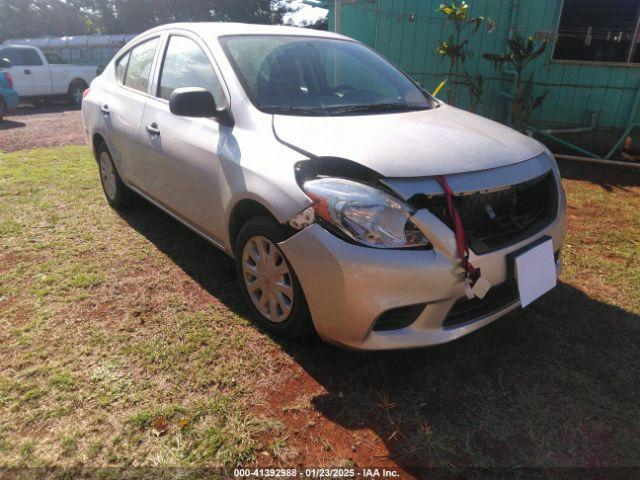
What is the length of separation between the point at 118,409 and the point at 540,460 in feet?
5.96

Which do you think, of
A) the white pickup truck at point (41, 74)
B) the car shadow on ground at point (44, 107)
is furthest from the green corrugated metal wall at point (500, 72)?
the white pickup truck at point (41, 74)

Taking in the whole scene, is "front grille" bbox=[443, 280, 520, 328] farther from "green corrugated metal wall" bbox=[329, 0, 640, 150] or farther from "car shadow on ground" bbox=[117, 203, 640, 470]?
"green corrugated metal wall" bbox=[329, 0, 640, 150]

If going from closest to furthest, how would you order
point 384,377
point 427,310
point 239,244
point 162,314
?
point 427,310
point 384,377
point 239,244
point 162,314

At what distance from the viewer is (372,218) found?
2.00 meters

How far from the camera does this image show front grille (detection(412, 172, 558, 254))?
2.09 m

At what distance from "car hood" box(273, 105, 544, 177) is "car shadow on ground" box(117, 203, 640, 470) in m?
1.01

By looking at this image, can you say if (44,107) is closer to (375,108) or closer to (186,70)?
(186,70)

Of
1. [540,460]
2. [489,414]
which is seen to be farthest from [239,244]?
[540,460]

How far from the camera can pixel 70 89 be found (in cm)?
1433

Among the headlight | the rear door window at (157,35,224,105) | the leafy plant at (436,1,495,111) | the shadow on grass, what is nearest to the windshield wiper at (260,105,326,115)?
the rear door window at (157,35,224,105)

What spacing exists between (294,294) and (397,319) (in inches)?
20.8

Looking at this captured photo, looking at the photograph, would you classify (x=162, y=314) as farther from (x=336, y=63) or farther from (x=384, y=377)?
(x=336, y=63)

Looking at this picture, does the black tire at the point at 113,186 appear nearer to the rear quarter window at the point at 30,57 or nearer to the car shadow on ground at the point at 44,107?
the car shadow on ground at the point at 44,107

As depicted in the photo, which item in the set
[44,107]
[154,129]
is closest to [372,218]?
[154,129]
